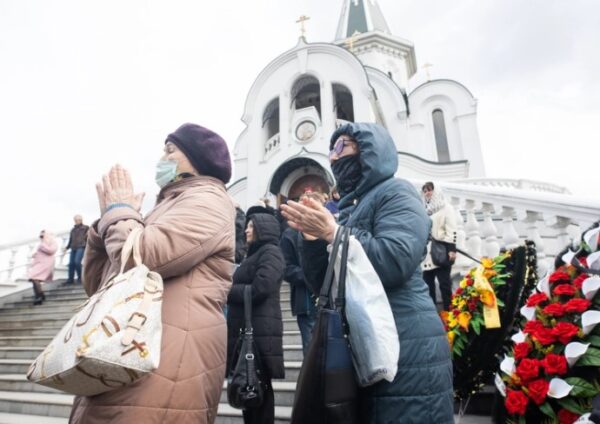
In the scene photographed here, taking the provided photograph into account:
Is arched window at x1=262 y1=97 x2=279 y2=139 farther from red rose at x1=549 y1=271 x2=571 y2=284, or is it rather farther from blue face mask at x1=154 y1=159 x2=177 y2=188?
red rose at x1=549 y1=271 x2=571 y2=284

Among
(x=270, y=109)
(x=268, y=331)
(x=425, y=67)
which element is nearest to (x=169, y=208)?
(x=268, y=331)

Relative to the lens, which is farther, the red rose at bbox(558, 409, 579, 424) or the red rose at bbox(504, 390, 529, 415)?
the red rose at bbox(504, 390, 529, 415)

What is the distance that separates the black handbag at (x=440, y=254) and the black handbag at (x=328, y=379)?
3.11 m

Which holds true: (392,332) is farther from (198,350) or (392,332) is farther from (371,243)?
(198,350)

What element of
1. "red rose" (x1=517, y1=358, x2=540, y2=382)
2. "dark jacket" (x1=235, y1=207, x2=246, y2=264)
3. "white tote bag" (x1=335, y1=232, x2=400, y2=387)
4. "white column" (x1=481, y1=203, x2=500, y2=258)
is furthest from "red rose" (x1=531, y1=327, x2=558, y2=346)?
"dark jacket" (x1=235, y1=207, x2=246, y2=264)

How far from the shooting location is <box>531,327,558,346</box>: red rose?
1912 mm

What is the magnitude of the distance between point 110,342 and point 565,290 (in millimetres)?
2241

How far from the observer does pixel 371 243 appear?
4.73 ft

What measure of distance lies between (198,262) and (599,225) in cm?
222

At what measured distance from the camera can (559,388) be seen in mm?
1760

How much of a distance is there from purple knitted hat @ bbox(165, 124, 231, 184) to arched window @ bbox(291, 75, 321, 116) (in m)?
15.6

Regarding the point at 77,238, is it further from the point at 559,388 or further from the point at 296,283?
the point at 559,388

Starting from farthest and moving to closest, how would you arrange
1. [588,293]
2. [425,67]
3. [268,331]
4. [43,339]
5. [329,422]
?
[425,67] < [43,339] < [268,331] < [588,293] < [329,422]

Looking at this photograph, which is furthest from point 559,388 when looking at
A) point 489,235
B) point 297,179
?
point 297,179
